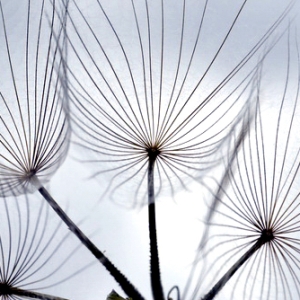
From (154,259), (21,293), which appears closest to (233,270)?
(154,259)

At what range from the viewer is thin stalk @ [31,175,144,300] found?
2.59 metres

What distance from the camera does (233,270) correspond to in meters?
2.80

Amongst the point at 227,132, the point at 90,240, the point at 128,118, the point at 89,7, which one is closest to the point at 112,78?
the point at 128,118

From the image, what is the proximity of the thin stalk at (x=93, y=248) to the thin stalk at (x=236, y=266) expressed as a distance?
34cm

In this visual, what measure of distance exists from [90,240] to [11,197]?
26.2 inches

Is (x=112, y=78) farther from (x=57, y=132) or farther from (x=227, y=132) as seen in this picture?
(x=227, y=132)

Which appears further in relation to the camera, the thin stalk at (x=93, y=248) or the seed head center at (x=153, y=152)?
the seed head center at (x=153, y=152)

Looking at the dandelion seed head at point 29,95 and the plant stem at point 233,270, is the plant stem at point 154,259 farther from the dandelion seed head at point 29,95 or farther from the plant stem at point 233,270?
the dandelion seed head at point 29,95

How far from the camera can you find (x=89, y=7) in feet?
10.8

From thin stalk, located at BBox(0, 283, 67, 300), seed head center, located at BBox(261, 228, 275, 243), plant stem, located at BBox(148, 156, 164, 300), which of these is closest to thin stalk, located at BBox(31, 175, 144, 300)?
plant stem, located at BBox(148, 156, 164, 300)

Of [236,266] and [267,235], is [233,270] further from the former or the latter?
[267,235]

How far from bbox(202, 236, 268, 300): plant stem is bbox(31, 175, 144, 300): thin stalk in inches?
13.2

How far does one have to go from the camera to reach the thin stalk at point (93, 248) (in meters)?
2.59

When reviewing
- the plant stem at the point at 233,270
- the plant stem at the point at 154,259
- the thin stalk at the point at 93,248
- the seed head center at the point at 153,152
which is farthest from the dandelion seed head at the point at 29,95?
A: the plant stem at the point at 233,270
